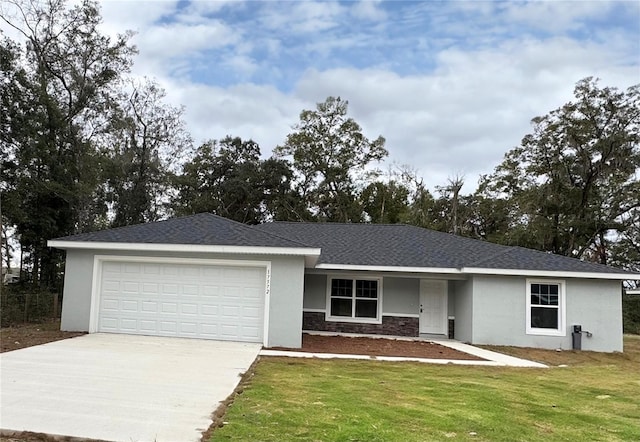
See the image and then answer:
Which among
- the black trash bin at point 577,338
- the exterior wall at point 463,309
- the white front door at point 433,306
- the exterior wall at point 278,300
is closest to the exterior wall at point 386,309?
the white front door at point 433,306

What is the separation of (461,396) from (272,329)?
593 centimetres

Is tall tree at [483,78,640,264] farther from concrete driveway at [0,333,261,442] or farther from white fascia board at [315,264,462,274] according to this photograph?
concrete driveway at [0,333,261,442]

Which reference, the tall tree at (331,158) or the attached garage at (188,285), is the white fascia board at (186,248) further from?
the tall tree at (331,158)

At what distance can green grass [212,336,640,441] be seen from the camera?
527 centimetres

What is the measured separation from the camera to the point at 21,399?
6.04m

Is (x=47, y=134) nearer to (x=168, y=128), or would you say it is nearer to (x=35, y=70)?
(x=35, y=70)

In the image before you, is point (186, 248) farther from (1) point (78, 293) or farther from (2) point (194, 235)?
(1) point (78, 293)

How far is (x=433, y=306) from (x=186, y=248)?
8.96 metres

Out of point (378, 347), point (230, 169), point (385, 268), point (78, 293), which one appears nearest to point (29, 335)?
point (78, 293)

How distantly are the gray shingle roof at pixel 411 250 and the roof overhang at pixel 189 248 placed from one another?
3.49 m

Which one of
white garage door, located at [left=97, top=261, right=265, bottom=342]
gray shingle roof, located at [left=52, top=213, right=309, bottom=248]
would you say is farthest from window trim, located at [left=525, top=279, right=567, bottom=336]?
white garage door, located at [left=97, top=261, right=265, bottom=342]

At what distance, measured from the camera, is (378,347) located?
12.9m

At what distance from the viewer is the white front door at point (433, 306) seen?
16531 mm

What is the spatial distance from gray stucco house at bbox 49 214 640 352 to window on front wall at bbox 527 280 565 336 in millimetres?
30
